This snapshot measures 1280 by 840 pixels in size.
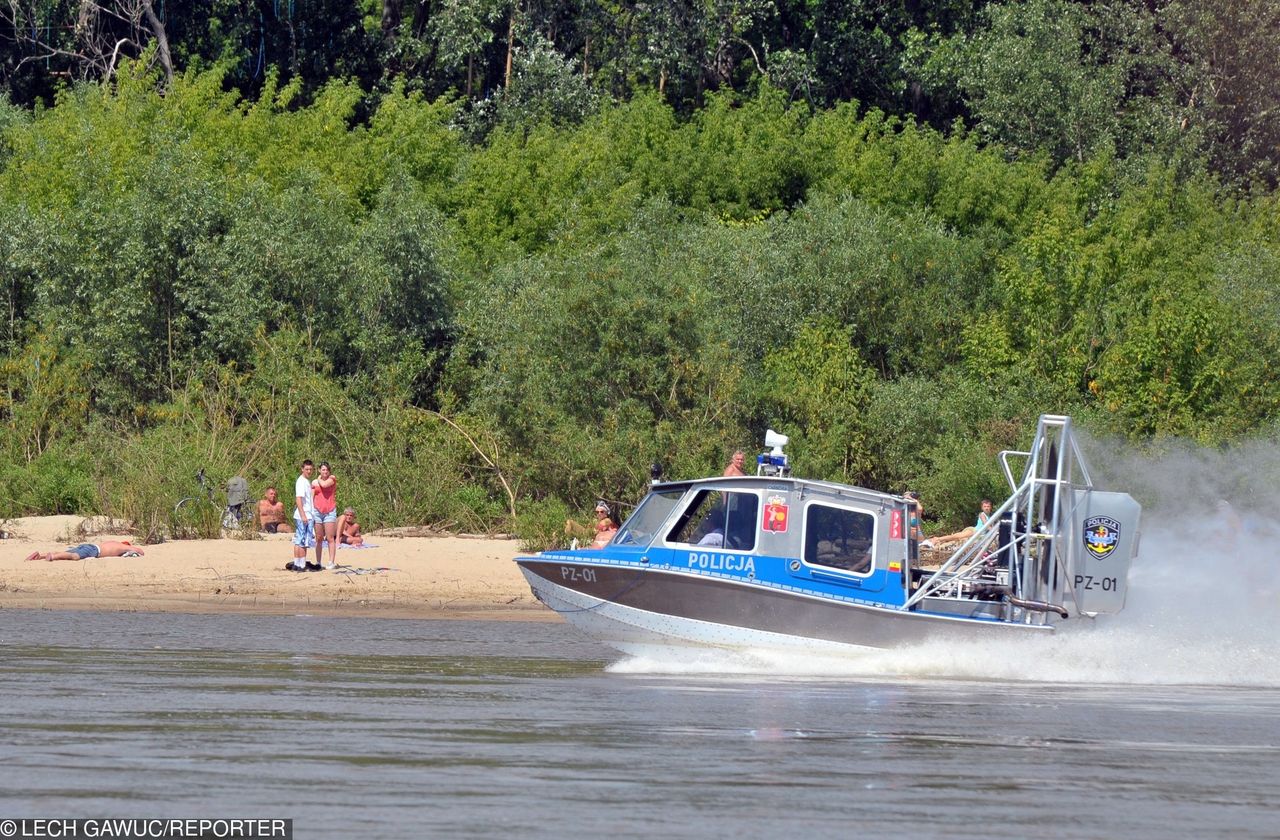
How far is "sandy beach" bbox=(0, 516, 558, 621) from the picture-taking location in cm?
2162

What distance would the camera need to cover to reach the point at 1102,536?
16078 millimetres

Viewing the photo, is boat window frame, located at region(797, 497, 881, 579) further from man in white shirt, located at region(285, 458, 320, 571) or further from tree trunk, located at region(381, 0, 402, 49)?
tree trunk, located at region(381, 0, 402, 49)

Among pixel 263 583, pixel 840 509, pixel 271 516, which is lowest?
pixel 263 583

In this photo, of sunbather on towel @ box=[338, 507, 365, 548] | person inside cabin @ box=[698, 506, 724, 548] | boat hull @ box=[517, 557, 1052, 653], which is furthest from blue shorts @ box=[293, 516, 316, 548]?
person inside cabin @ box=[698, 506, 724, 548]

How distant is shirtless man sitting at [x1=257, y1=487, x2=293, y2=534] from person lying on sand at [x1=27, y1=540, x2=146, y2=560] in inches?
102

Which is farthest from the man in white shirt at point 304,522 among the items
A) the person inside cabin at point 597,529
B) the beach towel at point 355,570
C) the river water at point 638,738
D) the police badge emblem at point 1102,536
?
the police badge emblem at point 1102,536

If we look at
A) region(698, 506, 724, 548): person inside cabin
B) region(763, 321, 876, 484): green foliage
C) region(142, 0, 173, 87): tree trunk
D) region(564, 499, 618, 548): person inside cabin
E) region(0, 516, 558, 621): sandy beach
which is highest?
region(142, 0, 173, 87): tree trunk

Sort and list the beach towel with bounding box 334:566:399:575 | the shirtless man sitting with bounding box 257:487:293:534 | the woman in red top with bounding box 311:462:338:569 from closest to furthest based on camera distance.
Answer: the woman in red top with bounding box 311:462:338:569
the beach towel with bounding box 334:566:399:575
the shirtless man sitting with bounding box 257:487:293:534

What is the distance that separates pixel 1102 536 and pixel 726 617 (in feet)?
11.7

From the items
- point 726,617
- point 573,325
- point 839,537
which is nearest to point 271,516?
point 573,325

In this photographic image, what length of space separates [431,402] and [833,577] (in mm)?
19405

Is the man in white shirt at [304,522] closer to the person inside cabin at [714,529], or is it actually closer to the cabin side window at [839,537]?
the person inside cabin at [714,529]

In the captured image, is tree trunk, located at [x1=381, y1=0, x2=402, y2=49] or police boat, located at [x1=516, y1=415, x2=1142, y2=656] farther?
tree trunk, located at [x1=381, y1=0, x2=402, y2=49]

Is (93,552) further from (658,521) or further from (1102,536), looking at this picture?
(1102,536)
